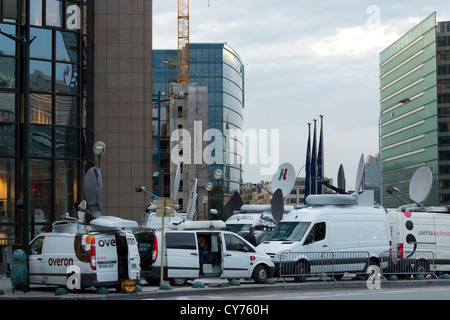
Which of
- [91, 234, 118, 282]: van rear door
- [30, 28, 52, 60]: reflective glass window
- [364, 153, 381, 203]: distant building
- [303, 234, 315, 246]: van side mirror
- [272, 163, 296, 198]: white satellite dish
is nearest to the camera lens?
[91, 234, 118, 282]: van rear door

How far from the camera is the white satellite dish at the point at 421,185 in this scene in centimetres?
2762

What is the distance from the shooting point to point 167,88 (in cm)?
14538

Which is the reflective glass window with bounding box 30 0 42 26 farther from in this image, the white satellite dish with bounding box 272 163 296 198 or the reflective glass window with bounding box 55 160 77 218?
the white satellite dish with bounding box 272 163 296 198

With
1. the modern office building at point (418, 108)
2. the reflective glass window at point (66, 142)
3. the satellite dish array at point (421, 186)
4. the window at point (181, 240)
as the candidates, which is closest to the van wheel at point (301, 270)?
the window at point (181, 240)

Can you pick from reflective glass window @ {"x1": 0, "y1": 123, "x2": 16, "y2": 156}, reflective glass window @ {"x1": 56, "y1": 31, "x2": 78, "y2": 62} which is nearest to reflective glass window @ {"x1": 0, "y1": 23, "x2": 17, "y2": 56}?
reflective glass window @ {"x1": 56, "y1": 31, "x2": 78, "y2": 62}

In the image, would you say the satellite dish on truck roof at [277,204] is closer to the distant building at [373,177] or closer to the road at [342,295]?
the road at [342,295]

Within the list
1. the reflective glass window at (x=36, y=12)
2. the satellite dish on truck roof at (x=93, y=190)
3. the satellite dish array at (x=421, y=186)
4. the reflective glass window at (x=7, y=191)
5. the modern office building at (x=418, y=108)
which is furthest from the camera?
the modern office building at (x=418, y=108)

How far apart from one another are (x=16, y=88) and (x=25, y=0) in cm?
419

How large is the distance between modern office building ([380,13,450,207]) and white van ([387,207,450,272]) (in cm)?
8170

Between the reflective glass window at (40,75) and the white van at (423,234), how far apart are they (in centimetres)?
1720

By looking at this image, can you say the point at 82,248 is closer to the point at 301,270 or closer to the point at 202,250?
the point at 202,250

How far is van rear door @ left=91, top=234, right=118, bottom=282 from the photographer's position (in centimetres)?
1772
